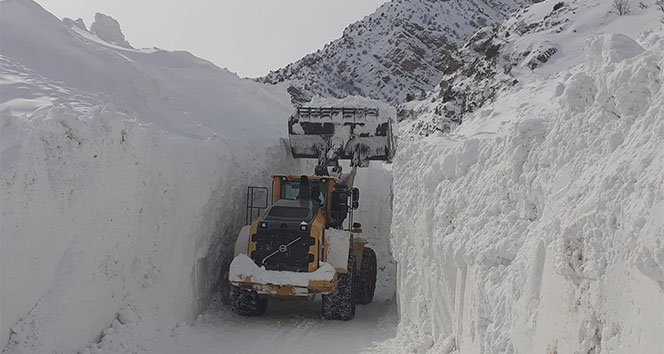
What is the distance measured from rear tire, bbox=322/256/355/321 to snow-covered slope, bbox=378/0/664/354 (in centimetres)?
213

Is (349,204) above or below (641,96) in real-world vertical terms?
below

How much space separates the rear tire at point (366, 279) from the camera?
13.1 m

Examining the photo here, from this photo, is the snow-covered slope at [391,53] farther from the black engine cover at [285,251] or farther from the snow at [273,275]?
the snow at [273,275]

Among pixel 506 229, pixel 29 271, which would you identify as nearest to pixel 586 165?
pixel 506 229

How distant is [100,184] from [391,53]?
224 ft

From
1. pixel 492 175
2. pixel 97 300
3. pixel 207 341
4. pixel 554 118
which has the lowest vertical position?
pixel 207 341

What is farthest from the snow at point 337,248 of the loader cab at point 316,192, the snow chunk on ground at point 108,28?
the snow chunk on ground at point 108,28

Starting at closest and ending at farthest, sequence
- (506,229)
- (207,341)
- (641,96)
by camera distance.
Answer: (641,96) → (506,229) → (207,341)

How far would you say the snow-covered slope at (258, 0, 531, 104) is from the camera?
6888cm

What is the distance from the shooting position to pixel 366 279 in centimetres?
1324

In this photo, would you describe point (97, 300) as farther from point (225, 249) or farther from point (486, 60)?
point (486, 60)

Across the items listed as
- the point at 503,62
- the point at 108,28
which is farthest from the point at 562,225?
the point at 503,62

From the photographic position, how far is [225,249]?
12.6 meters

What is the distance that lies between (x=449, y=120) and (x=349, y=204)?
1877cm
